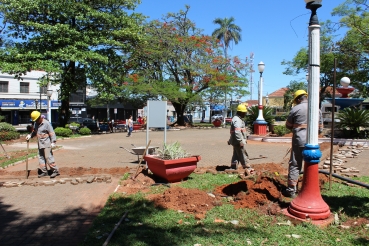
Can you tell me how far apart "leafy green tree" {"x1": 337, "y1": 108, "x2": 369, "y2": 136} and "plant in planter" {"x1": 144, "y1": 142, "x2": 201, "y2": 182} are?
11229 mm

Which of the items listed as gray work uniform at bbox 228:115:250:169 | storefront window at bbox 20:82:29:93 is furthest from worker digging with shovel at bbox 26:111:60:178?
storefront window at bbox 20:82:29:93

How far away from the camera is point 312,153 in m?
4.34

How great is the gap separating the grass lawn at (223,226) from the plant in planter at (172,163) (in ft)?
3.70

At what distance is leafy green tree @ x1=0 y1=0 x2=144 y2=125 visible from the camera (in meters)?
20.1

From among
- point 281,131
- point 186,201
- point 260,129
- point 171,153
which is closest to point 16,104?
point 260,129

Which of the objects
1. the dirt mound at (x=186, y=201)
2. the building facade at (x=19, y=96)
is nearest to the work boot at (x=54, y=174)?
the dirt mound at (x=186, y=201)

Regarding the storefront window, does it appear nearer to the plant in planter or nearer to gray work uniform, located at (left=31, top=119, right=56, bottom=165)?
gray work uniform, located at (left=31, top=119, right=56, bottom=165)

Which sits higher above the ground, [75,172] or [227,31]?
[227,31]

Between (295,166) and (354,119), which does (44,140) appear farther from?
(354,119)

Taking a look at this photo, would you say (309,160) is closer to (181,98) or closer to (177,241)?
(177,241)

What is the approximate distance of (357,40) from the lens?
62.5 feet

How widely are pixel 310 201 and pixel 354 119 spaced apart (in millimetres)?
12589

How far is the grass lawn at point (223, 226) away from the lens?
3.84m

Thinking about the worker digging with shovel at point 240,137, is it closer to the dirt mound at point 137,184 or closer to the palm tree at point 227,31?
the dirt mound at point 137,184
